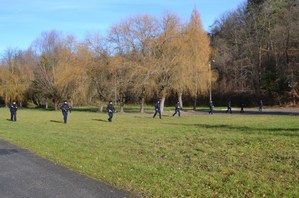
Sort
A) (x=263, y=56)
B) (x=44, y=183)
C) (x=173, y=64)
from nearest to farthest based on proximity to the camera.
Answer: (x=44, y=183), (x=173, y=64), (x=263, y=56)

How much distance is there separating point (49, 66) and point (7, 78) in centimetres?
1227

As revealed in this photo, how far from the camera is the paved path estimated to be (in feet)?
24.6

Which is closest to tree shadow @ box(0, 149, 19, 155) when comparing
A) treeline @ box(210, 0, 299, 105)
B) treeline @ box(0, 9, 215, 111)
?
treeline @ box(0, 9, 215, 111)

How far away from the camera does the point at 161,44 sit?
43062 mm

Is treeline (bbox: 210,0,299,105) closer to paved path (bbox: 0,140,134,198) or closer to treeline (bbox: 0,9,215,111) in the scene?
treeline (bbox: 0,9,215,111)

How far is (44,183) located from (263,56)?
6440 centimetres

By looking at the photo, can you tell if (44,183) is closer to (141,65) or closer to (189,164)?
(189,164)

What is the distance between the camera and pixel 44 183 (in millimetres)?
8523

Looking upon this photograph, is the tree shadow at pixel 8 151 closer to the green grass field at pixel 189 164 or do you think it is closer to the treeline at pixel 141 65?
the green grass field at pixel 189 164

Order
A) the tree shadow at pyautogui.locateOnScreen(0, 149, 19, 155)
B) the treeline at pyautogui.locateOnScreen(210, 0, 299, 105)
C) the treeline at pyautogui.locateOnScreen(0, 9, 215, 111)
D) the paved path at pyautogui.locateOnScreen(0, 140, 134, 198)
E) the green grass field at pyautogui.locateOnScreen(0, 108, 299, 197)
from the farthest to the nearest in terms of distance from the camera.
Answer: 1. the treeline at pyautogui.locateOnScreen(210, 0, 299, 105)
2. the treeline at pyautogui.locateOnScreen(0, 9, 215, 111)
3. the tree shadow at pyautogui.locateOnScreen(0, 149, 19, 155)
4. the green grass field at pyautogui.locateOnScreen(0, 108, 299, 197)
5. the paved path at pyautogui.locateOnScreen(0, 140, 134, 198)

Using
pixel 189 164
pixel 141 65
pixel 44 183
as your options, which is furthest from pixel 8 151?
pixel 141 65

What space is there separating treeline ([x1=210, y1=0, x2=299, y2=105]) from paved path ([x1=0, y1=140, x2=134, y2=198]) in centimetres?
5555

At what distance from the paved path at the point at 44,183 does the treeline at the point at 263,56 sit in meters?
55.5

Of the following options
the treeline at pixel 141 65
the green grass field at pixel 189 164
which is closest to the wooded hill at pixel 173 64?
the treeline at pixel 141 65
